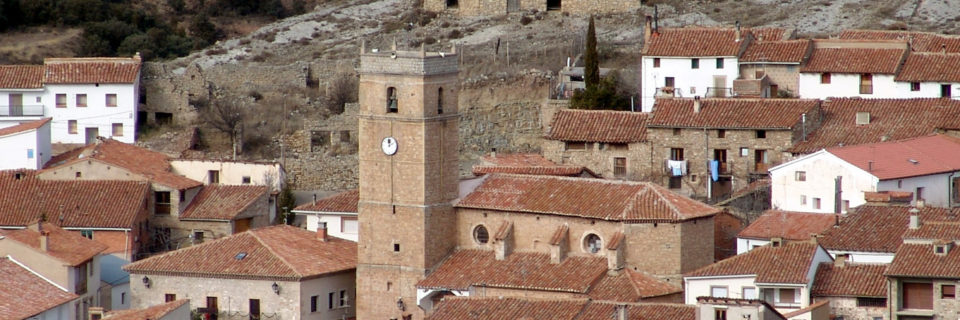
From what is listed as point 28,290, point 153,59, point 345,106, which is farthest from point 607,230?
point 153,59

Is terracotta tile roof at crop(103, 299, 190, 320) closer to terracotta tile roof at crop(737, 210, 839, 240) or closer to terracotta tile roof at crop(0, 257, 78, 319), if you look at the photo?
terracotta tile roof at crop(0, 257, 78, 319)

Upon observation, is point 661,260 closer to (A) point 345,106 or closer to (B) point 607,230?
(B) point 607,230

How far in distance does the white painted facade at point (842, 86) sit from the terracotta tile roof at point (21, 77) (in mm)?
26368

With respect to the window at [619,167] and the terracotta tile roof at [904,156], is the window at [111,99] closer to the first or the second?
the window at [619,167]

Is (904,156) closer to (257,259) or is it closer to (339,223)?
(339,223)

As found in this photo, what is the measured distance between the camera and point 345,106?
96188 millimetres

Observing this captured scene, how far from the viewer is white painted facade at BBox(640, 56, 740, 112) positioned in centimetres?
9162

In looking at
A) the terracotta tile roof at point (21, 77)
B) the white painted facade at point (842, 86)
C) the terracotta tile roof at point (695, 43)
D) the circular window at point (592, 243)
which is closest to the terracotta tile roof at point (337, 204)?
the circular window at point (592, 243)

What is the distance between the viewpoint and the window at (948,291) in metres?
68.9

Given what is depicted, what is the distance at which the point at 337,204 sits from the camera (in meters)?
84.4

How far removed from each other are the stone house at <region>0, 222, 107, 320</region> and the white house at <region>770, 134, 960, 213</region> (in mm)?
19983

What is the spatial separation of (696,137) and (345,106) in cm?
1470

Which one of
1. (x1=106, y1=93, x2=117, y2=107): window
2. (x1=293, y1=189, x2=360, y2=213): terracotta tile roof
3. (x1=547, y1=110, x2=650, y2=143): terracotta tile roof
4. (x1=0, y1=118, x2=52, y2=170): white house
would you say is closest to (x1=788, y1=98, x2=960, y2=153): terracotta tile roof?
(x1=547, y1=110, x2=650, y2=143): terracotta tile roof

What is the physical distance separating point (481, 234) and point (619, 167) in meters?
10.6
